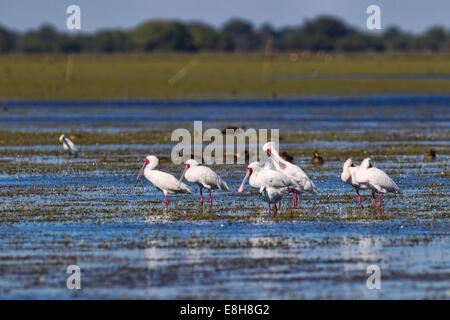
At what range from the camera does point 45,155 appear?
79.7 feet

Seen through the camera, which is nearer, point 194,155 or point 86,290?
point 86,290

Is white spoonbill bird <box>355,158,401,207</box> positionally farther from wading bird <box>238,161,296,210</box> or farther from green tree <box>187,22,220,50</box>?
green tree <box>187,22,220,50</box>

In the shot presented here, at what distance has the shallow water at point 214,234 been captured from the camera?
34.8 ft

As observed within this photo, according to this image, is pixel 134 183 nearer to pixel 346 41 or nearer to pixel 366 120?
pixel 366 120

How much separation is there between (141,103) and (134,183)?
2825 cm

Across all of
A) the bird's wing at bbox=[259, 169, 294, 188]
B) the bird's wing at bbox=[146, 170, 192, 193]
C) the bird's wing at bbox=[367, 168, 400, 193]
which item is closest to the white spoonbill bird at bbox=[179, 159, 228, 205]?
the bird's wing at bbox=[146, 170, 192, 193]

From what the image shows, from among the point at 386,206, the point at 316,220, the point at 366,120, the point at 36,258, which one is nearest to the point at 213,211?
the point at 316,220

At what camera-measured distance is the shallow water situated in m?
10.6

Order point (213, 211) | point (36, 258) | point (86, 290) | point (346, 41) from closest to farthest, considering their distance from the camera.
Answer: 1. point (86, 290)
2. point (36, 258)
3. point (213, 211)
4. point (346, 41)

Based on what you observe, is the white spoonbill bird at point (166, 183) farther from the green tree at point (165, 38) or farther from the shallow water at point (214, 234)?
the green tree at point (165, 38)

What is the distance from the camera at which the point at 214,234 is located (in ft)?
44.3

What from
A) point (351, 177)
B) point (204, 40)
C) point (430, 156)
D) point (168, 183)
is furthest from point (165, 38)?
point (351, 177)
